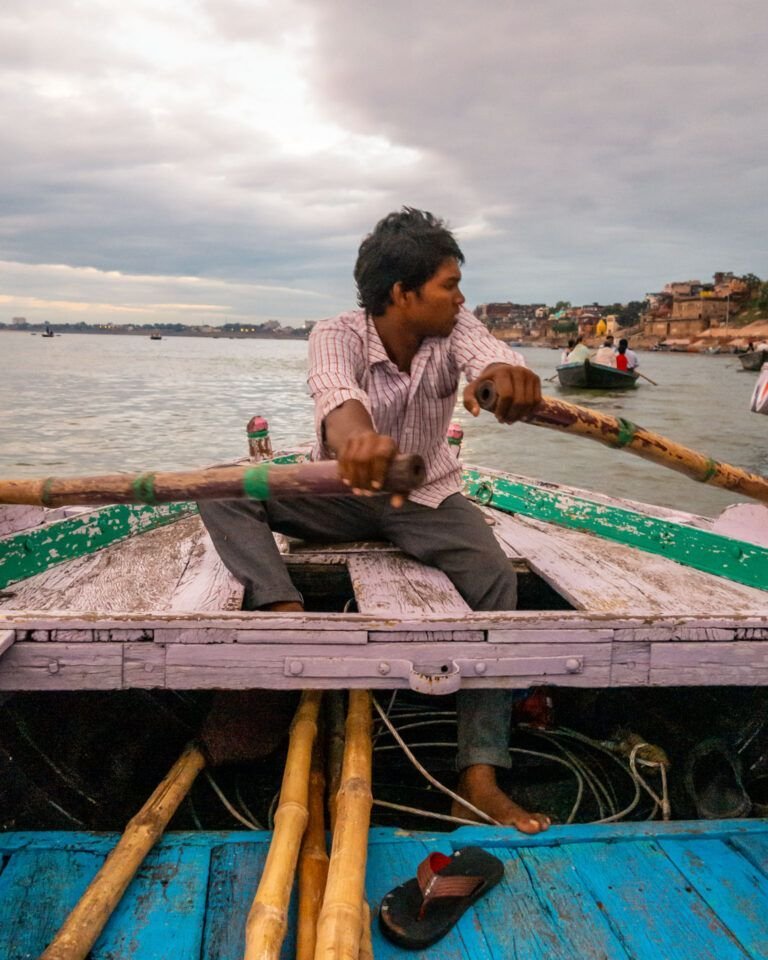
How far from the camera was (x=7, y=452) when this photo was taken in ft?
52.4

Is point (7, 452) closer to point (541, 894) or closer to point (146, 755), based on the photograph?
point (146, 755)

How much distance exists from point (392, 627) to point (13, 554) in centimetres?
160

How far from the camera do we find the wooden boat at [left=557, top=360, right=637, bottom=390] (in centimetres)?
2428

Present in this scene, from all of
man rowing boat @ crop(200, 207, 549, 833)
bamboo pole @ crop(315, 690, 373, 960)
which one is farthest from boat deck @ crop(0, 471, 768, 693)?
bamboo pole @ crop(315, 690, 373, 960)

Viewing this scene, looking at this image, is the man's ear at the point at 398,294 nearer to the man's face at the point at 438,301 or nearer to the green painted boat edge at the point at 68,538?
the man's face at the point at 438,301

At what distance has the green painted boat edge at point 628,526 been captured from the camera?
3.06 meters

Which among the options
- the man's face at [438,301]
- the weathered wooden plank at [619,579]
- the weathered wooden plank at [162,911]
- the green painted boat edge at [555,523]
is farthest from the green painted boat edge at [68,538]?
the weathered wooden plank at [619,579]

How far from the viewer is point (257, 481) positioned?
1.89 metres

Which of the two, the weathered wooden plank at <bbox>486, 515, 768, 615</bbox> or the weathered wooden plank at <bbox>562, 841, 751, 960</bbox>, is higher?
the weathered wooden plank at <bbox>486, 515, 768, 615</bbox>

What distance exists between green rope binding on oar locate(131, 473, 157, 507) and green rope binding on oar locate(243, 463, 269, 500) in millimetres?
273

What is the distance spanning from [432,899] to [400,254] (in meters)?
2.01

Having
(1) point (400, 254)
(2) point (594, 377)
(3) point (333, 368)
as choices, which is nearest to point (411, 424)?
(3) point (333, 368)

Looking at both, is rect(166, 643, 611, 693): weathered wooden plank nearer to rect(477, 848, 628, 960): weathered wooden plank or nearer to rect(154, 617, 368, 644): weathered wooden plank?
rect(154, 617, 368, 644): weathered wooden plank

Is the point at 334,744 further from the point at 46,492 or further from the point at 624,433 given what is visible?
the point at 624,433
